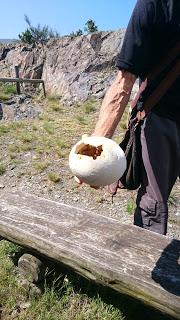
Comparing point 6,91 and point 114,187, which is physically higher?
point 114,187

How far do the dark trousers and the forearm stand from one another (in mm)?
332

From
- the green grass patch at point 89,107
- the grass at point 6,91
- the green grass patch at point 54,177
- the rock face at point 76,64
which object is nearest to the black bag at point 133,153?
the green grass patch at point 54,177

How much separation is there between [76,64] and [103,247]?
12230 millimetres

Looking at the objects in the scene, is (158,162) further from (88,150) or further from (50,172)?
(50,172)

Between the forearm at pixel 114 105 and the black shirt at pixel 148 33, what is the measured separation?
2.0 inches

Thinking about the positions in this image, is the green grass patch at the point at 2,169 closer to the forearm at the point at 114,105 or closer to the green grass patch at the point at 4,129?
the green grass patch at the point at 4,129

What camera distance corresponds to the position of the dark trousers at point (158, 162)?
2.23 metres

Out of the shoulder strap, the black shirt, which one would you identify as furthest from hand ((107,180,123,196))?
the black shirt

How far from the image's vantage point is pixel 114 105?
192cm

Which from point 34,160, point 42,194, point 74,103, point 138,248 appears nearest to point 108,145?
point 138,248

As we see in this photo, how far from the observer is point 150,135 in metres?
2.24

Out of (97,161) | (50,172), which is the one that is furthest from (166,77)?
(50,172)

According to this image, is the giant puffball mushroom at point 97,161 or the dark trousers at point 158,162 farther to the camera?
the dark trousers at point 158,162

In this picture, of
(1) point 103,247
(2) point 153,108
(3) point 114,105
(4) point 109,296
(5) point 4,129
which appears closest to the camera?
(3) point 114,105
